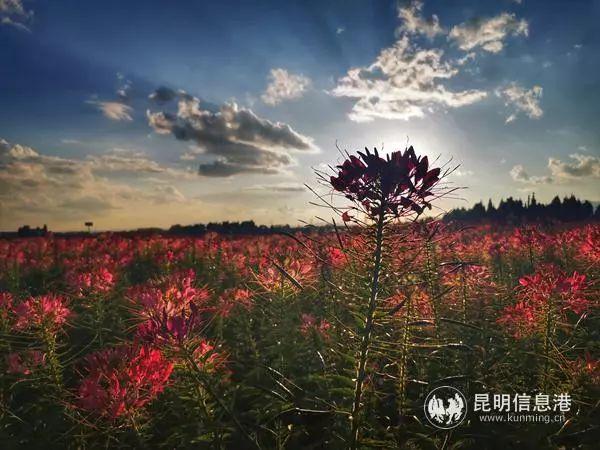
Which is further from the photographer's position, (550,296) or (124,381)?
(550,296)

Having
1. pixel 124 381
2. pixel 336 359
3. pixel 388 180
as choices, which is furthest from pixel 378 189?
pixel 336 359

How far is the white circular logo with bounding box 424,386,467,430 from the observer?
3418mm

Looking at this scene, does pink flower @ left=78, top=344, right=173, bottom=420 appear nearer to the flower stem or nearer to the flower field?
the flower field

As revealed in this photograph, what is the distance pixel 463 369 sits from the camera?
4633 mm

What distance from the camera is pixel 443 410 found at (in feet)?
11.3

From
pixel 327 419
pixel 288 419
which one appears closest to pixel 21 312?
pixel 288 419

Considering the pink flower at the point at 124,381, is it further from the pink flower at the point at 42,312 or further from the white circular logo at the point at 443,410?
the white circular logo at the point at 443,410

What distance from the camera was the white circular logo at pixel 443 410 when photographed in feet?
→ 11.2

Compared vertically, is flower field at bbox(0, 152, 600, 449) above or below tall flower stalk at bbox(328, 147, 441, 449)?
below

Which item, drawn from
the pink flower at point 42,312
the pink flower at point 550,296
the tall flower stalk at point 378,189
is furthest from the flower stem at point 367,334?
the pink flower at point 42,312

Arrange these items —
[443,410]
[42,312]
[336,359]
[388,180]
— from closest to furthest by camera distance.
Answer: [388,180] → [443,410] → [42,312] → [336,359]

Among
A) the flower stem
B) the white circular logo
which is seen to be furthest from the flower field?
the white circular logo

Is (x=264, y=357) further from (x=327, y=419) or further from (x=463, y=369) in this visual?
(x=463, y=369)

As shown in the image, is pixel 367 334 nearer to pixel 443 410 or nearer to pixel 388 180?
pixel 388 180
